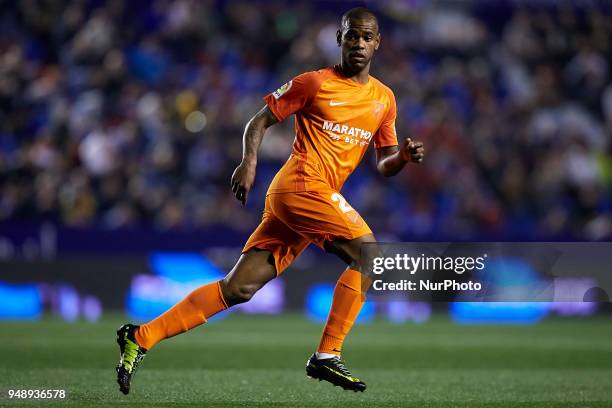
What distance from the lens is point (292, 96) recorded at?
575cm

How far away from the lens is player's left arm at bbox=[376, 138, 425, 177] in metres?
5.72

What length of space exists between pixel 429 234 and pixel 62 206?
4854 mm

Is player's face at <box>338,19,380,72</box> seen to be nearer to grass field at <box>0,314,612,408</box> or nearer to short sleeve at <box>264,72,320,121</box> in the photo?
short sleeve at <box>264,72,320,121</box>

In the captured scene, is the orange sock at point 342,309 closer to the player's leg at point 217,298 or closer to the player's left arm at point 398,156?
the player's leg at point 217,298

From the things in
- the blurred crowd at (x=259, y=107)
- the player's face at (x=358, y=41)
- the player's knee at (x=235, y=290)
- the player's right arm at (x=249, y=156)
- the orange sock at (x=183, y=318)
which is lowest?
the orange sock at (x=183, y=318)

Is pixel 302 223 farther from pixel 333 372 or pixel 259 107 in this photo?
pixel 259 107

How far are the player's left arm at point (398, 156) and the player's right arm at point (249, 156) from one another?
0.74 metres

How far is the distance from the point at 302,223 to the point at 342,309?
21.4 inches

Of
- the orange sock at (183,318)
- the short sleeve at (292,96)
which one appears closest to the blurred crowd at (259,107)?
the orange sock at (183,318)

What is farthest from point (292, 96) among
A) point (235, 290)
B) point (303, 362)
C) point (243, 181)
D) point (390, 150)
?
point (303, 362)

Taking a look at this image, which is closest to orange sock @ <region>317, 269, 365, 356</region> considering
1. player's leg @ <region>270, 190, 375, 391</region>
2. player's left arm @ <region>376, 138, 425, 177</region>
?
player's leg @ <region>270, 190, 375, 391</region>

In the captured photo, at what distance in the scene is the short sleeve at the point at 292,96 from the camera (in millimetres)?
5734

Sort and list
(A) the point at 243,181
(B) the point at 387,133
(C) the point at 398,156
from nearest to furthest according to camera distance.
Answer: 1. (A) the point at 243,181
2. (C) the point at 398,156
3. (B) the point at 387,133

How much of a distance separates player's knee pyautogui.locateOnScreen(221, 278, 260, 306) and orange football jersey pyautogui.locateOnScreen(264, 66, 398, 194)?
22.1 inches
